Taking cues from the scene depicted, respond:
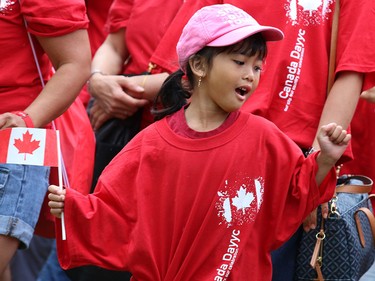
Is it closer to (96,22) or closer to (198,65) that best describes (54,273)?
(96,22)

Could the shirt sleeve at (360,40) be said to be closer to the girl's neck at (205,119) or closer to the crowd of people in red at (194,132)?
the crowd of people in red at (194,132)

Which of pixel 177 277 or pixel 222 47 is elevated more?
pixel 222 47

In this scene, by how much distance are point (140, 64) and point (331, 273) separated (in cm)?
145

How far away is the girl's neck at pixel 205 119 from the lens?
13.8 ft

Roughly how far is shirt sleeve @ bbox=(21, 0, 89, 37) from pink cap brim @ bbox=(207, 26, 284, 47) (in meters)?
0.77

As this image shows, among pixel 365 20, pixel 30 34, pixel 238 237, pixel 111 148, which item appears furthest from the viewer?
pixel 111 148

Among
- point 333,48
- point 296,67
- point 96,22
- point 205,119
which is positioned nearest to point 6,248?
point 205,119

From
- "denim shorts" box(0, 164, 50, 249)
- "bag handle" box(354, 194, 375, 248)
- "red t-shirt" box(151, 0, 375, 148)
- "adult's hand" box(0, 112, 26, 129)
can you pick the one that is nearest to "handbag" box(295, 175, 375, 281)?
"bag handle" box(354, 194, 375, 248)

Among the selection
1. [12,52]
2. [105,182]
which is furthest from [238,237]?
[12,52]

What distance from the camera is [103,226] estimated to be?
14.0 feet

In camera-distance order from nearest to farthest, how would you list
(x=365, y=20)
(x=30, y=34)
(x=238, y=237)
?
1. (x=238, y=237)
2. (x=365, y=20)
3. (x=30, y=34)

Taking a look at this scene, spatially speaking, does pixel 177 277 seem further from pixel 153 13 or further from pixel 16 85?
pixel 153 13

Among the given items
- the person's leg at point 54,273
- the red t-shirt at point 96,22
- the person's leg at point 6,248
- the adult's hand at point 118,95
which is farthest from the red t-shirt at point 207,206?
the red t-shirt at point 96,22

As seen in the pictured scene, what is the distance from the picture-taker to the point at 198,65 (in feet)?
14.0
